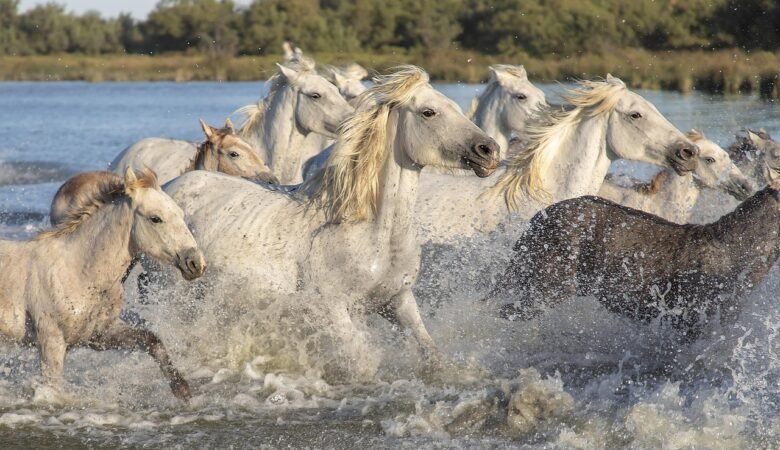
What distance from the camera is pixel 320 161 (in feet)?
29.1

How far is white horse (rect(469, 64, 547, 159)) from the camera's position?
9.86m

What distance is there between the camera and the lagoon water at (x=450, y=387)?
541cm

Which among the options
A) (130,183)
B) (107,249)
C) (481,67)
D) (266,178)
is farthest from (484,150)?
(481,67)

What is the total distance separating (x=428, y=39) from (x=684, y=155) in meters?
46.2

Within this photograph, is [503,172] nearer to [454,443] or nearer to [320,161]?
[320,161]

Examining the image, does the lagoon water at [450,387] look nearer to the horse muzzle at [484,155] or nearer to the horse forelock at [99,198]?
the horse forelock at [99,198]

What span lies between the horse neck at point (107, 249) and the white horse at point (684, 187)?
4.35 m

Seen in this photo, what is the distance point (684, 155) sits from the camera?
23.7 feet

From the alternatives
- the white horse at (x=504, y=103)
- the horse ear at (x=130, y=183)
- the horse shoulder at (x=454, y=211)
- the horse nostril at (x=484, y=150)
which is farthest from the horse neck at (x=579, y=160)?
the horse ear at (x=130, y=183)

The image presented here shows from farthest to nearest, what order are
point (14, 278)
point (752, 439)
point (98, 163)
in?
point (98, 163) → point (14, 278) → point (752, 439)

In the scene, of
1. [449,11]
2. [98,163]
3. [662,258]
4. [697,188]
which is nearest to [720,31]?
[449,11]

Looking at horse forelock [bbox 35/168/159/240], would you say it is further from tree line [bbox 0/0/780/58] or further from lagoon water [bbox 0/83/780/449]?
tree line [bbox 0/0/780/58]

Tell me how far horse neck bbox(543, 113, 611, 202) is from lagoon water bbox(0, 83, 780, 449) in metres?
0.52

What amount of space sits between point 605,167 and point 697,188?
203 cm
